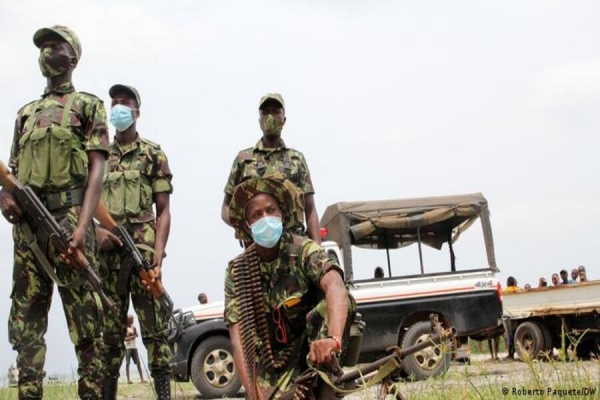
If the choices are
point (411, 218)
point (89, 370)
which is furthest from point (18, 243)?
point (411, 218)

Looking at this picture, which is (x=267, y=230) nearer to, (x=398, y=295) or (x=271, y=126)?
(x=271, y=126)

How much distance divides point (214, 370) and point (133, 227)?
14.5 feet

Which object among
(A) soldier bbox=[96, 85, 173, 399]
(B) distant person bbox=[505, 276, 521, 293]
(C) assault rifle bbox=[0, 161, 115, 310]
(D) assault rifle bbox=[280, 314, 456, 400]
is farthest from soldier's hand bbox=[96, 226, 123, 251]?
(B) distant person bbox=[505, 276, 521, 293]

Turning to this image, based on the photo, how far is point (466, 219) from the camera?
1259 centimetres

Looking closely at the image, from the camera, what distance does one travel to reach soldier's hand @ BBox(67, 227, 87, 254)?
16.0ft

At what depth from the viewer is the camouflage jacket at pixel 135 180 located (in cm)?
636

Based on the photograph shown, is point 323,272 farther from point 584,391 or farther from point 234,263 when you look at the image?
point 584,391

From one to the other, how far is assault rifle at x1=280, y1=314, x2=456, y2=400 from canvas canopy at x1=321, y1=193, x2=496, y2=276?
779cm

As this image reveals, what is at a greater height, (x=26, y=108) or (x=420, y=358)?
(x=26, y=108)

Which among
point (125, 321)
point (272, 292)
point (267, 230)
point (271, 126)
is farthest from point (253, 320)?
point (271, 126)

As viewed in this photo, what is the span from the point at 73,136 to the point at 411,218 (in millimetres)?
7538

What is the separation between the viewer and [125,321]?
6.16 metres

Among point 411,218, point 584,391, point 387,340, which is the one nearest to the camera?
point 584,391

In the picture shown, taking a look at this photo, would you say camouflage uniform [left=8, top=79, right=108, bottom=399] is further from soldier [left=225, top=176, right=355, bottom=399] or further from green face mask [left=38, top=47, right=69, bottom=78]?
soldier [left=225, top=176, right=355, bottom=399]
